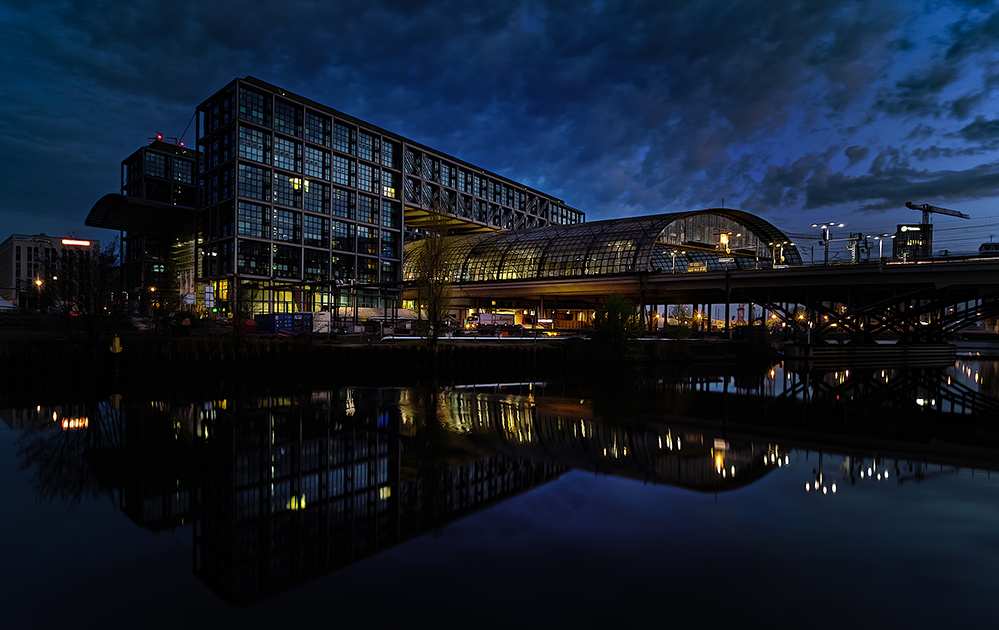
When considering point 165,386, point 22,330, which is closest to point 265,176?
point 22,330

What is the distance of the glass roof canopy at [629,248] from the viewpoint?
7388cm

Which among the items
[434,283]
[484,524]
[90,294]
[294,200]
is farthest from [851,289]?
[294,200]

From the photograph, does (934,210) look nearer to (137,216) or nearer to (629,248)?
(629,248)

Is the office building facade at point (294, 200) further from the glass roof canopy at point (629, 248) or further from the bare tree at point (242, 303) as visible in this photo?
the glass roof canopy at point (629, 248)

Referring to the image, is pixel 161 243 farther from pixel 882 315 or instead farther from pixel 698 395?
pixel 882 315

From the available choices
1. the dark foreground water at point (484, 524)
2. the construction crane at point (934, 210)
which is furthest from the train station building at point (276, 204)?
the construction crane at point (934, 210)

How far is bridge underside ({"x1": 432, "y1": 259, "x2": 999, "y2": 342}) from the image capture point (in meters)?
49.8

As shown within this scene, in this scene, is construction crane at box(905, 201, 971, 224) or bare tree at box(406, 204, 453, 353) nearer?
bare tree at box(406, 204, 453, 353)

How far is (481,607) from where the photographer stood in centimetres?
581

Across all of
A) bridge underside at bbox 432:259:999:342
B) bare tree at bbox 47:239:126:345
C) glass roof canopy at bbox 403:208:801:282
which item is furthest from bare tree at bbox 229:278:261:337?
bridge underside at bbox 432:259:999:342

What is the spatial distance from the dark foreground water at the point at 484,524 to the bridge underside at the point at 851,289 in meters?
41.4

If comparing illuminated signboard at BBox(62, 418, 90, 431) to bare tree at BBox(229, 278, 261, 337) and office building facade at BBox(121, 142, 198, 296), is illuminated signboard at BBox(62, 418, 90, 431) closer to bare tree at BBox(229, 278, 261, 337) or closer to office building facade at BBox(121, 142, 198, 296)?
bare tree at BBox(229, 278, 261, 337)

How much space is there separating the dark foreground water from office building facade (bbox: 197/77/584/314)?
2365 inches

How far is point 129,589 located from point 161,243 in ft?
383
